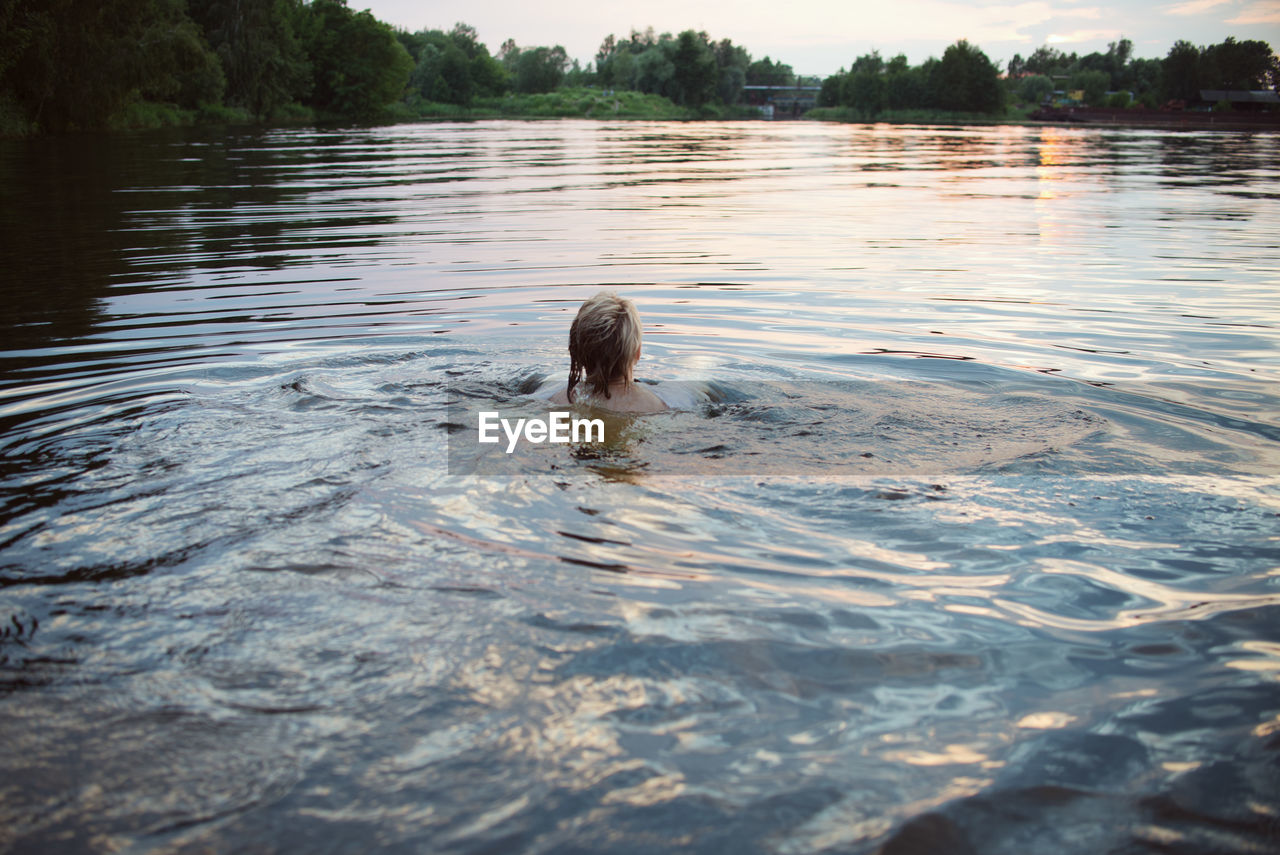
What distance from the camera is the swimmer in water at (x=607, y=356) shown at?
473 cm

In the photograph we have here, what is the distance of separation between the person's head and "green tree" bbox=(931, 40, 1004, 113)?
5142 inches

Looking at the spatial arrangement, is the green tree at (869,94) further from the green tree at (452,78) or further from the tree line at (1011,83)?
the green tree at (452,78)

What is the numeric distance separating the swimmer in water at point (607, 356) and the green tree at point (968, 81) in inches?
5135

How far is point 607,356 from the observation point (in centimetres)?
488

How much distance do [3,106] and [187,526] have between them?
138 feet

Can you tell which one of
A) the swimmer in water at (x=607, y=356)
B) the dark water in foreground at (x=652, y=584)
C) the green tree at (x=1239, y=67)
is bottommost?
the dark water in foreground at (x=652, y=584)

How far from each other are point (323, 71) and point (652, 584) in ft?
278

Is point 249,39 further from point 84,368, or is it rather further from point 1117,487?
point 1117,487

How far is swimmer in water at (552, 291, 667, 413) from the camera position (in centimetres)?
473

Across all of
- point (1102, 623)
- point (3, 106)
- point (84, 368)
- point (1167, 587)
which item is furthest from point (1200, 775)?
point (3, 106)

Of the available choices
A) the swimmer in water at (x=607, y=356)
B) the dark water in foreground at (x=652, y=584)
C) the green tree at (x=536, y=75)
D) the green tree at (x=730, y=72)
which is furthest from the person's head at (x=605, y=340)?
the green tree at (x=536, y=75)

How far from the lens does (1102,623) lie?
3.16 metres

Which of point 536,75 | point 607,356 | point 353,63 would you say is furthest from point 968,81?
point 607,356

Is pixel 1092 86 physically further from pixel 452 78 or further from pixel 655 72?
pixel 452 78
